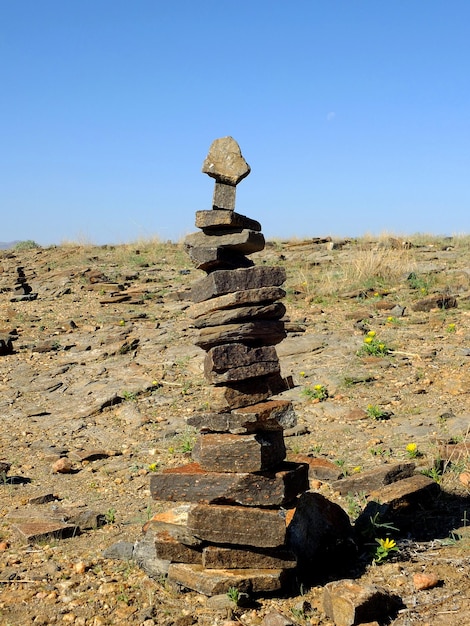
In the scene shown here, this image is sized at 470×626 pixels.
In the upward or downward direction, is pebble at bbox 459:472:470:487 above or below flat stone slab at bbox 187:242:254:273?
below

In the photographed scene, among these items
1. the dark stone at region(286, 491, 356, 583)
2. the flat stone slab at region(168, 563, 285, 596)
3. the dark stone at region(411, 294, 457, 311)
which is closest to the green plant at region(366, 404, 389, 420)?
the dark stone at region(286, 491, 356, 583)

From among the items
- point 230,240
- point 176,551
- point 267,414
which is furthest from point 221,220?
point 176,551

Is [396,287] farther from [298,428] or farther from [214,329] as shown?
[214,329]

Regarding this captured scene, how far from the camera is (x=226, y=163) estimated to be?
4.82 metres

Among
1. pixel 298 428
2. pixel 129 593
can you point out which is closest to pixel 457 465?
pixel 298 428

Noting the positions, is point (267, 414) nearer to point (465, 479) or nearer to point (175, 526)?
point (175, 526)

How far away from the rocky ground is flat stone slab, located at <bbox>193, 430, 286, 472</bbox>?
2.72 feet

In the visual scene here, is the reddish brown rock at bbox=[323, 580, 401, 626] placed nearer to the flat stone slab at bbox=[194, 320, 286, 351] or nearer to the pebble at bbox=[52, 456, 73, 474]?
the flat stone slab at bbox=[194, 320, 286, 351]

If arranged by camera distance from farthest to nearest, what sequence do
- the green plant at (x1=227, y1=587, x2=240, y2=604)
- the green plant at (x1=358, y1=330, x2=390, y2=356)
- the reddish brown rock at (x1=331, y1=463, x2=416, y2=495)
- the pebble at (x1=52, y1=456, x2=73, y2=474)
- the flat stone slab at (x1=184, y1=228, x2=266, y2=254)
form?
the green plant at (x1=358, y1=330, x2=390, y2=356) < the pebble at (x1=52, y1=456, x2=73, y2=474) < the reddish brown rock at (x1=331, y1=463, x2=416, y2=495) < the flat stone slab at (x1=184, y1=228, x2=266, y2=254) < the green plant at (x1=227, y1=587, x2=240, y2=604)

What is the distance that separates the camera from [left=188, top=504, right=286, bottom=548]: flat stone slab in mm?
4387

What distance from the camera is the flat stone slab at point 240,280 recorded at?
4.86 metres

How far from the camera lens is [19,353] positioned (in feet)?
38.1

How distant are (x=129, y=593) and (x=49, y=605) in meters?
0.51

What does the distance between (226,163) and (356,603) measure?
297 cm
